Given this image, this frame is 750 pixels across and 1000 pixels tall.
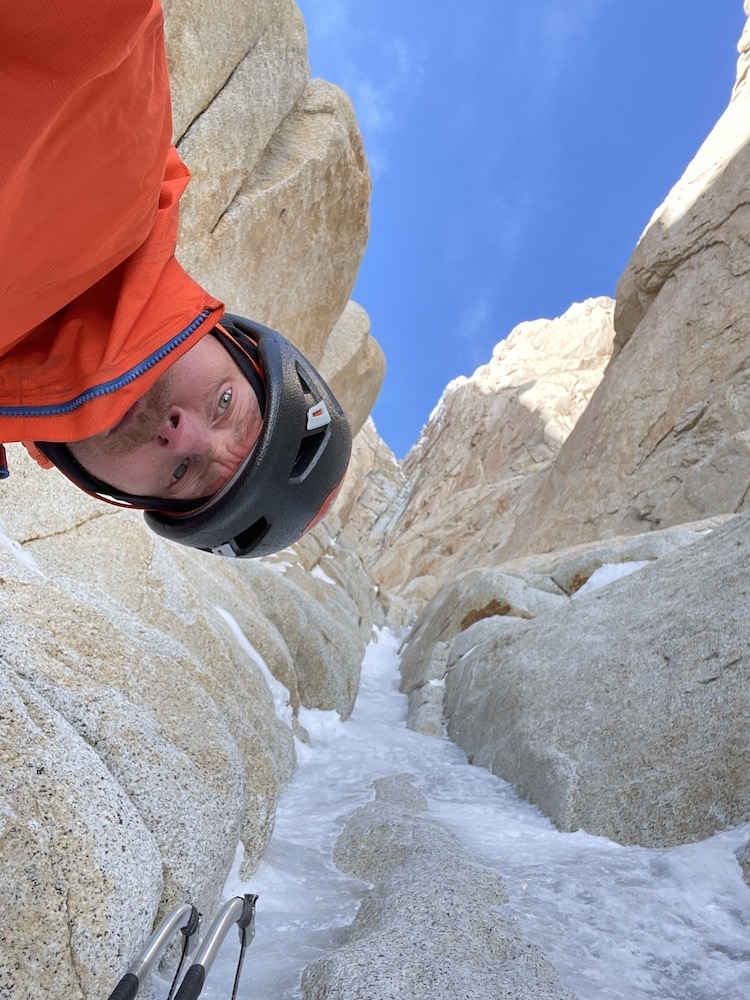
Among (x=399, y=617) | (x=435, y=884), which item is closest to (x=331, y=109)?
(x=435, y=884)

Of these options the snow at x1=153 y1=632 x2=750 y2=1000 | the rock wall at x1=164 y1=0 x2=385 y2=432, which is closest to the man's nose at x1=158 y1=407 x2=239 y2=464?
the snow at x1=153 y1=632 x2=750 y2=1000

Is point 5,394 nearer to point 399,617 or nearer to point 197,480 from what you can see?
point 197,480

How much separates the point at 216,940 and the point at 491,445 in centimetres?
5639

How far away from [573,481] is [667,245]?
923cm

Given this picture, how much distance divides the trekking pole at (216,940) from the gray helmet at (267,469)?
129 cm

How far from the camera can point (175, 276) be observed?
178 centimetres

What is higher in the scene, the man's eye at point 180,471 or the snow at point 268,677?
the snow at point 268,677

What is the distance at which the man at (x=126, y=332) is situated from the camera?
1164mm

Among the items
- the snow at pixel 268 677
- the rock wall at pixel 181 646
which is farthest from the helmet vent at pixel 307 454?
the snow at pixel 268 677

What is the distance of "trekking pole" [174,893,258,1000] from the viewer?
1.98 m

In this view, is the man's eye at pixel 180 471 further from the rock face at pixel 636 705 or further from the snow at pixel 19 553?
the rock face at pixel 636 705

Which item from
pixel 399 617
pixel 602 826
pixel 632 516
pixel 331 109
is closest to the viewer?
pixel 602 826

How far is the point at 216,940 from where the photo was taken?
231 cm

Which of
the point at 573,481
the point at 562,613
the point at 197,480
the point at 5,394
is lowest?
the point at 5,394
